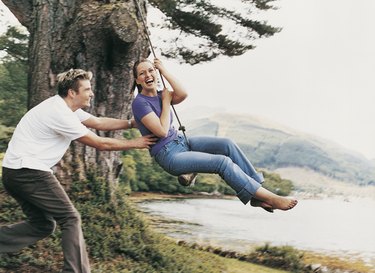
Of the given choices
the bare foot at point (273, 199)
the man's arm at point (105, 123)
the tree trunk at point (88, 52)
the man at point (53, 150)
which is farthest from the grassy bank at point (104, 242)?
the bare foot at point (273, 199)

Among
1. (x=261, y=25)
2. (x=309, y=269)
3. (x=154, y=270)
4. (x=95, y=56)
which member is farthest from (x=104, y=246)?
(x=309, y=269)

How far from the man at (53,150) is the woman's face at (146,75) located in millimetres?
442

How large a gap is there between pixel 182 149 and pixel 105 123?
2.65ft

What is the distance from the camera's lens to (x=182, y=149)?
4578 mm

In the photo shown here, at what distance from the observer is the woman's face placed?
4449mm

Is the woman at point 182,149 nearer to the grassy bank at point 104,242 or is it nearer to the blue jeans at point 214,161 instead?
the blue jeans at point 214,161

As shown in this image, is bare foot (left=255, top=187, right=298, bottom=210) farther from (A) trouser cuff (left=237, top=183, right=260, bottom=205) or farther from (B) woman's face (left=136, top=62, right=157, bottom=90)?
(B) woman's face (left=136, top=62, right=157, bottom=90)

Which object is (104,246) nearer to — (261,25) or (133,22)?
(133,22)

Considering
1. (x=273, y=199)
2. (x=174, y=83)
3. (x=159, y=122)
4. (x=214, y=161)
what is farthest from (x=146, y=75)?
(x=273, y=199)

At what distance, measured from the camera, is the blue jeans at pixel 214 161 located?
4324 mm

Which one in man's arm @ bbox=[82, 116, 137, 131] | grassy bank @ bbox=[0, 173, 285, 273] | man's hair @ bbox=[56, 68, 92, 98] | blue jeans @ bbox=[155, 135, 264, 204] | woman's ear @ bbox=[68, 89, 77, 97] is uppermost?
man's hair @ bbox=[56, 68, 92, 98]

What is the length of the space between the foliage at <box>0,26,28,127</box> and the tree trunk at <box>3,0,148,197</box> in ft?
35.6

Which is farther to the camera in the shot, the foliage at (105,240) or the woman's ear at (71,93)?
the foliage at (105,240)

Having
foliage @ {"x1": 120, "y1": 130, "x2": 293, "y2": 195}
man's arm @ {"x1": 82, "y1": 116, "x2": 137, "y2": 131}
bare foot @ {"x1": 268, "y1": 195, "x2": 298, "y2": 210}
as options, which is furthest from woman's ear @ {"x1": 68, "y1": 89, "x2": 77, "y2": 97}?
foliage @ {"x1": 120, "y1": 130, "x2": 293, "y2": 195}
